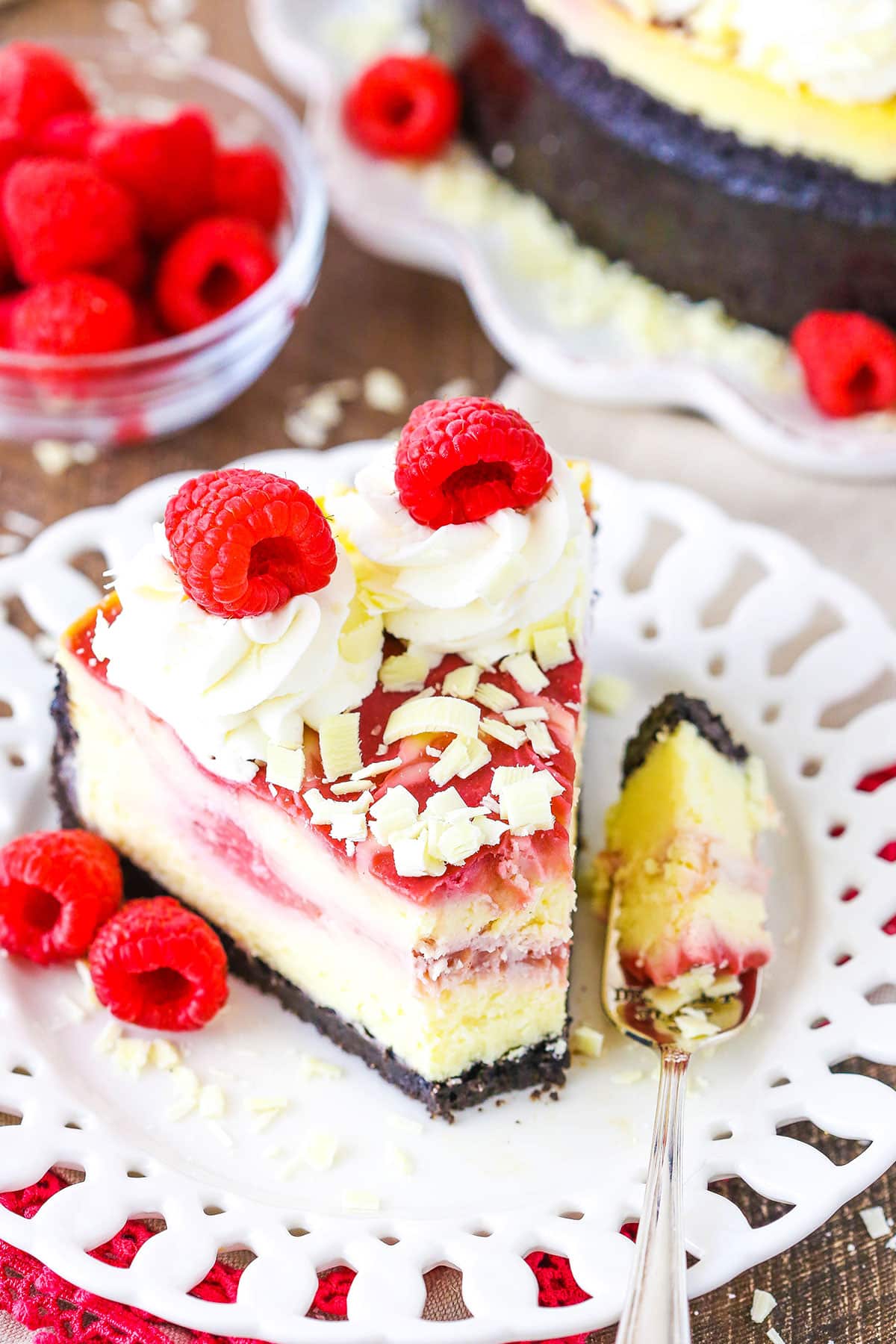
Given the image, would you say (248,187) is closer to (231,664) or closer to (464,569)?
(464,569)

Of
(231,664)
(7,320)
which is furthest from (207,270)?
(231,664)

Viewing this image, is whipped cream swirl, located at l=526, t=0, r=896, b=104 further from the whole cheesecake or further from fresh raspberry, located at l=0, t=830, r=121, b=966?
fresh raspberry, located at l=0, t=830, r=121, b=966

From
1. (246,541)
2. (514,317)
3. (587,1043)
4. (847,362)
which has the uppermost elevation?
(246,541)

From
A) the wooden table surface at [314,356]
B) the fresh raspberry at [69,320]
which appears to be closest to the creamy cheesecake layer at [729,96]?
the wooden table surface at [314,356]

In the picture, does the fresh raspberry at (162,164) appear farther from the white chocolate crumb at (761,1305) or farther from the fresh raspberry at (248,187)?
the white chocolate crumb at (761,1305)

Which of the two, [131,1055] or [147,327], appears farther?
[147,327]

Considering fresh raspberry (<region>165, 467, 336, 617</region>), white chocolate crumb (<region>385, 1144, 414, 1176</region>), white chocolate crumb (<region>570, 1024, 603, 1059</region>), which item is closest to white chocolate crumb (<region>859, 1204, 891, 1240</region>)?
white chocolate crumb (<region>570, 1024, 603, 1059</region>)

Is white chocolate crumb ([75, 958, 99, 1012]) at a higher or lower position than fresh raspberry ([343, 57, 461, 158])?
lower
